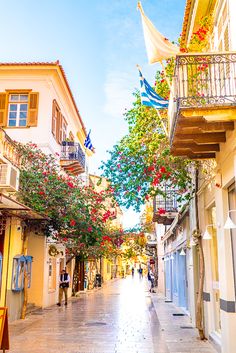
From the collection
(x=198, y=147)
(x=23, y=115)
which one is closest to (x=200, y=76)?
(x=198, y=147)

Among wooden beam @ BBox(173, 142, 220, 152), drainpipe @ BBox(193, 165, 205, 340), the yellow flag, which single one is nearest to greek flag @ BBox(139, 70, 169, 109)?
the yellow flag

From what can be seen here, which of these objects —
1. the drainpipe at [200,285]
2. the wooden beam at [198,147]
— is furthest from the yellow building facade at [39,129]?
the wooden beam at [198,147]

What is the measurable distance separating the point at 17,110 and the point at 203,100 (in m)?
16.0

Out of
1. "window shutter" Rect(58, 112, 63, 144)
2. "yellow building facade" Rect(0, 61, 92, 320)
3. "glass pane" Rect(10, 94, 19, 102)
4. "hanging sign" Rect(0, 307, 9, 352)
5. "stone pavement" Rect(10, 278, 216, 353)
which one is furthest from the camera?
"window shutter" Rect(58, 112, 63, 144)

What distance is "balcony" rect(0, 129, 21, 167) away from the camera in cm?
1265

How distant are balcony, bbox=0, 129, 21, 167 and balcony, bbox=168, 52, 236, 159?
20.3 ft

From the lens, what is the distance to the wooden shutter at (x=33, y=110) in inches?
827

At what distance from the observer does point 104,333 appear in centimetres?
1251

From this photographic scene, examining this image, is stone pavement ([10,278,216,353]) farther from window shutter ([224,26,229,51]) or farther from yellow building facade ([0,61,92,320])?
window shutter ([224,26,229,51])

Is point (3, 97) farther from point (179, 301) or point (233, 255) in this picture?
point (233, 255)

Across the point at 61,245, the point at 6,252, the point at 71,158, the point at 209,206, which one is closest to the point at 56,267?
the point at 61,245

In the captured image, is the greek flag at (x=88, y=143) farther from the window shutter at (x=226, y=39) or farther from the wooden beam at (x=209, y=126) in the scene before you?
the wooden beam at (x=209, y=126)

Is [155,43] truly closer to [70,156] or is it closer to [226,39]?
[226,39]

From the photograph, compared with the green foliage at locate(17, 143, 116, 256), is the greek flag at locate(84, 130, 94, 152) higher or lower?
higher
